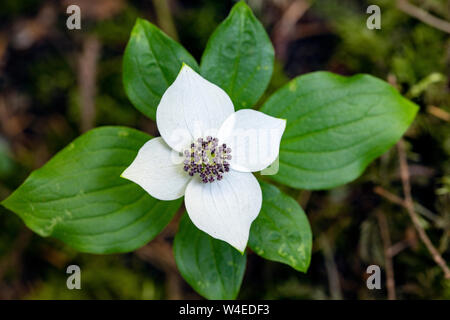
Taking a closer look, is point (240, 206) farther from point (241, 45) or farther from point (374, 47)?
point (374, 47)

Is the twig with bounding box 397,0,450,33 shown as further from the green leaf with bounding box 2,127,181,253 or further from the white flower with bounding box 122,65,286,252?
the green leaf with bounding box 2,127,181,253

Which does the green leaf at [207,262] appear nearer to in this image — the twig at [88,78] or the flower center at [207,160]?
the flower center at [207,160]

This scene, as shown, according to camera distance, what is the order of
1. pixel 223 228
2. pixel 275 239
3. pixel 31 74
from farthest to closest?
pixel 31 74 < pixel 275 239 < pixel 223 228

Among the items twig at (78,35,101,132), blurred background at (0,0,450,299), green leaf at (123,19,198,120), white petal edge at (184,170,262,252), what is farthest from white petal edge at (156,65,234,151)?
twig at (78,35,101,132)

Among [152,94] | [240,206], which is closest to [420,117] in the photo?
[240,206]

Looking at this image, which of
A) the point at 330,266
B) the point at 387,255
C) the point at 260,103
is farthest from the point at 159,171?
the point at 387,255

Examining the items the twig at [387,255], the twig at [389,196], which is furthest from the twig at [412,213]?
the twig at [387,255]
